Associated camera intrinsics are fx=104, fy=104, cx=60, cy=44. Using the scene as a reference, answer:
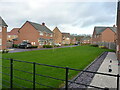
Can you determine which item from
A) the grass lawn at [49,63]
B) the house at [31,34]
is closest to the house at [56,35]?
the house at [31,34]

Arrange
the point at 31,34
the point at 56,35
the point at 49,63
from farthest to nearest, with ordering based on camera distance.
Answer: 1. the point at 56,35
2. the point at 31,34
3. the point at 49,63

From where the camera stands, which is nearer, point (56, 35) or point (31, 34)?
point (31, 34)

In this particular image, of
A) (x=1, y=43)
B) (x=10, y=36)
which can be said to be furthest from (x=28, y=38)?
(x=10, y=36)

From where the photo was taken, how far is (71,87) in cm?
468

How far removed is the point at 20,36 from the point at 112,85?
34.9 metres

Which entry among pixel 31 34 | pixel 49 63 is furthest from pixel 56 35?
pixel 49 63

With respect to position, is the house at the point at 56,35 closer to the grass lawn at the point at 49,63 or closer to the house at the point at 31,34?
the house at the point at 31,34

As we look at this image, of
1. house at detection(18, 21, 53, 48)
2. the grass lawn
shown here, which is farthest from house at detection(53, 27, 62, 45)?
the grass lawn

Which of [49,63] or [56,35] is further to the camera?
[56,35]

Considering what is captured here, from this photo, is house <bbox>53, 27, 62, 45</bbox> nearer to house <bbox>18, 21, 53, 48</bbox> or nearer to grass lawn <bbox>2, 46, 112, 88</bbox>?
house <bbox>18, 21, 53, 48</bbox>

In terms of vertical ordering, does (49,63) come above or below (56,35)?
below

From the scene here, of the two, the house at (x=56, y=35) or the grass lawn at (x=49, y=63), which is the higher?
the house at (x=56, y=35)

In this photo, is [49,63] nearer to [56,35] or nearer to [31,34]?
[31,34]

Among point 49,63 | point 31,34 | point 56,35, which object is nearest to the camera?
point 49,63
